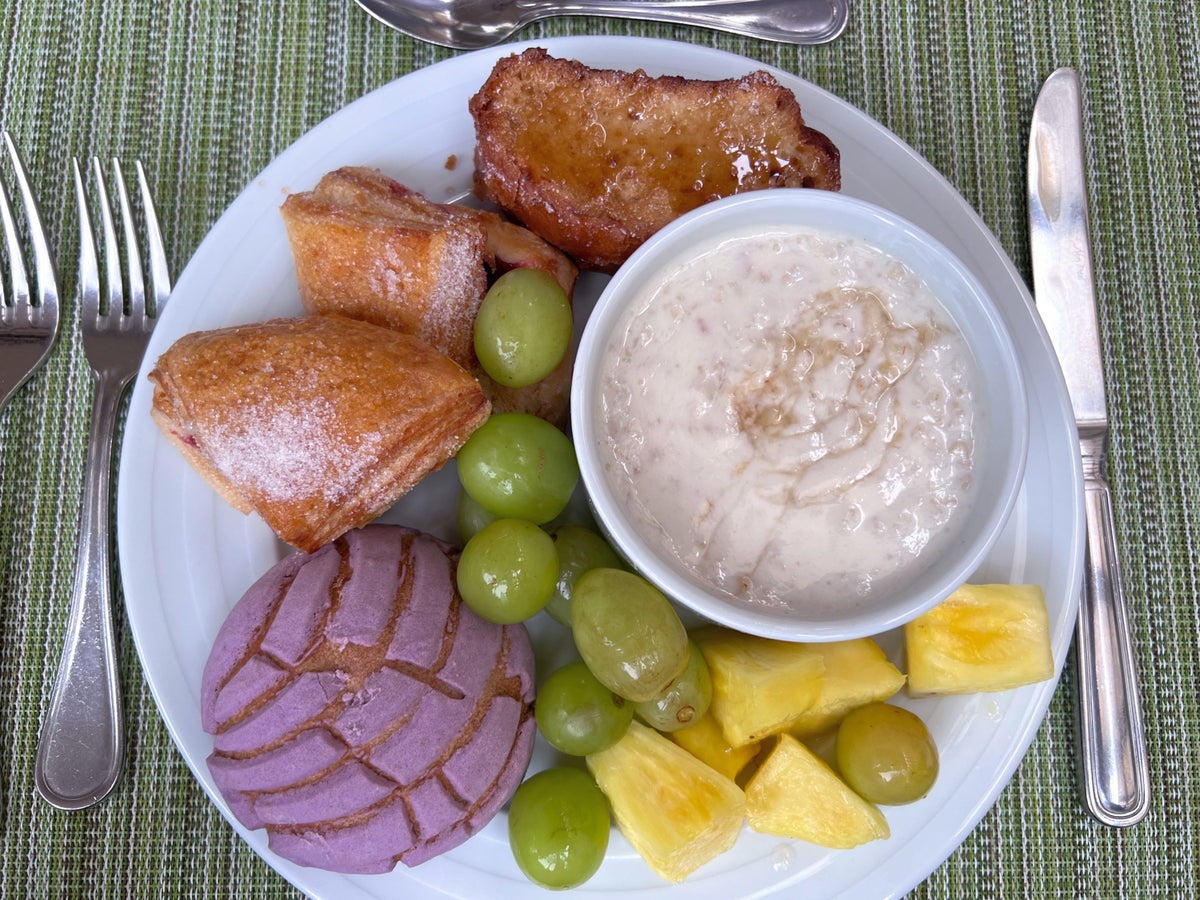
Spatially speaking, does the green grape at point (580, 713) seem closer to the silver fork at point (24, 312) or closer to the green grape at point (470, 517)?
the green grape at point (470, 517)

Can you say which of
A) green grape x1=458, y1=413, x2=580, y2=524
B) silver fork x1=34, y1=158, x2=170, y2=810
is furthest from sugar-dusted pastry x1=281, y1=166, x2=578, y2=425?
silver fork x1=34, y1=158, x2=170, y2=810

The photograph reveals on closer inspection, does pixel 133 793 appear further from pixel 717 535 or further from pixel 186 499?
pixel 717 535

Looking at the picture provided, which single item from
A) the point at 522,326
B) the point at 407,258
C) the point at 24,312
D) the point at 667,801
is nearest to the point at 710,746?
the point at 667,801

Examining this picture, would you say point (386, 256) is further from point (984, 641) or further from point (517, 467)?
point (984, 641)

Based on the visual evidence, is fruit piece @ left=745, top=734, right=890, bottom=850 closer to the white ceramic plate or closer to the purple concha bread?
the white ceramic plate

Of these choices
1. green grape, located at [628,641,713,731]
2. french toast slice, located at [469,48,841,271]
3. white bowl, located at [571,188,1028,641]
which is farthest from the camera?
french toast slice, located at [469,48,841,271]

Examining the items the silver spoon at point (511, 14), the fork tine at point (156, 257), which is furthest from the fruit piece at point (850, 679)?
the fork tine at point (156, 257)
